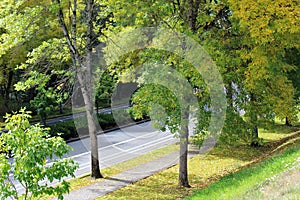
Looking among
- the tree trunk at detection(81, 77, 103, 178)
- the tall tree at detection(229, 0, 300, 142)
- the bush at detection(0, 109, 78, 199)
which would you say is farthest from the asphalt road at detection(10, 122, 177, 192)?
the bush at detection(0, 109, 78, 199)

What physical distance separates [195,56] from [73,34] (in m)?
4.97

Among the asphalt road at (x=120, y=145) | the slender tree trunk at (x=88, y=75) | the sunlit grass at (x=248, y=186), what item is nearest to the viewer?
the sunlit grass at (x=248, y=186)

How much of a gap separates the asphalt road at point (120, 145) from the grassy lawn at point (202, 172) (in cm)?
264

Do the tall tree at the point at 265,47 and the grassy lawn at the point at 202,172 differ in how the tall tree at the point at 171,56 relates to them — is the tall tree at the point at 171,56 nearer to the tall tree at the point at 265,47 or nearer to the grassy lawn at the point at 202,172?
the grassy lawn at the point at 202,172

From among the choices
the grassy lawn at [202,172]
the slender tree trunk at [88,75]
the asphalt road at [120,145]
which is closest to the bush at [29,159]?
the grassy lawn at [202,172]

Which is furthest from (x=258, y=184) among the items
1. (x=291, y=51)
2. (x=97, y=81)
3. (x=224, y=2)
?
(x=97, y=81)

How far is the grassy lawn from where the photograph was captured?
1108 cm

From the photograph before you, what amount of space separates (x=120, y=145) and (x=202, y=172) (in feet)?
18.7

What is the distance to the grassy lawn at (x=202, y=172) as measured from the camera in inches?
436

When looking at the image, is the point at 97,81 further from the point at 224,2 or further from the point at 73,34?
the point at 224,2

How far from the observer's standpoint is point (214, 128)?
10719mm

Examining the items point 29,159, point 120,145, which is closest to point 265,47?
point 29,159

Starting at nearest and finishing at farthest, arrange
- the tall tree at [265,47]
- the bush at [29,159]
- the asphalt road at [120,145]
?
the bush at [29,159]
the tall tree at [265,47]
the asphalt road at [120,145]

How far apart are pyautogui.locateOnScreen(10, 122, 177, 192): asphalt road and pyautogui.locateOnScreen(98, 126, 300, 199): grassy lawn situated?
2.64 meters
